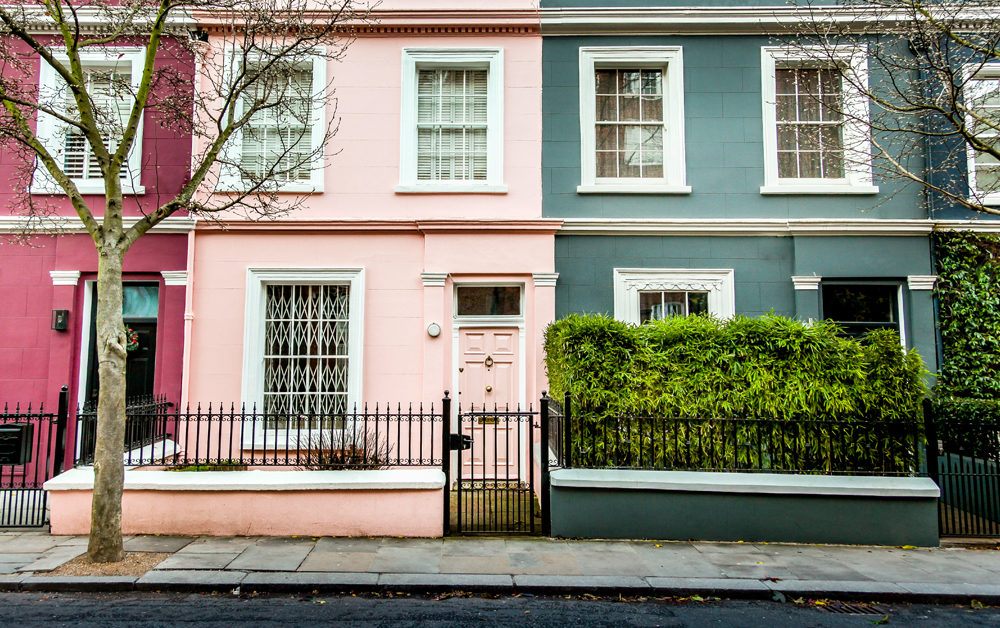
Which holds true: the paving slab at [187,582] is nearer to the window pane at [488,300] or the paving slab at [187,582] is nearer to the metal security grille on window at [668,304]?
the window pane at [488,300]

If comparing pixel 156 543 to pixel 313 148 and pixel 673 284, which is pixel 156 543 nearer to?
pixel 313 148

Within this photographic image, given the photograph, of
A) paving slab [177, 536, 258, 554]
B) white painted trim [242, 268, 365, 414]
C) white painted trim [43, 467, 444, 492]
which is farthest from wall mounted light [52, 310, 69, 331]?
paving slab [177, 536, 258, 554]

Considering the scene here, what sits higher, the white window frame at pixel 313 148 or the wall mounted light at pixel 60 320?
the white window frame at pixel 313 148

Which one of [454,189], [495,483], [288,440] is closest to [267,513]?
[288,440]

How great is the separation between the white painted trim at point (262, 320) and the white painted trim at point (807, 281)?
22.3 feet

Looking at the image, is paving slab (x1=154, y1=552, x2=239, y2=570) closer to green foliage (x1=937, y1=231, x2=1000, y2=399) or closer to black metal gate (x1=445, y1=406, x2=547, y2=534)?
black metal gate (x1=445, y1=406, x2=547, y2=534)

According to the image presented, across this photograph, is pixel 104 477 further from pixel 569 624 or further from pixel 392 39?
pixel 392 39

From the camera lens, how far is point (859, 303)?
30.7 feet

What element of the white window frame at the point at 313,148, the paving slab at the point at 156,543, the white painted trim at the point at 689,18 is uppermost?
the white painted trim at the point at 689,18

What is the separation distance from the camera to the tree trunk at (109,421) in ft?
18.7

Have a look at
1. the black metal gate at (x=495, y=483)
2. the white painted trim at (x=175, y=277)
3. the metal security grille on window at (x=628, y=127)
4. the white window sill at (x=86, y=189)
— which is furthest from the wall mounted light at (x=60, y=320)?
the metal security grille on window at (x=628, y=127)

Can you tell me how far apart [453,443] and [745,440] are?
3477mm

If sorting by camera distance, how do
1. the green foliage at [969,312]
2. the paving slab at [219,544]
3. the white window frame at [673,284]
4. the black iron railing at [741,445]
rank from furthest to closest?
the white window frame at [673,284]
the green foliage at [969,312]
the black iron railing at [741,445]
the paving slab at [219,544]

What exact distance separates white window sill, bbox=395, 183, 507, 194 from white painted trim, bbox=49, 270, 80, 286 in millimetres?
5326
